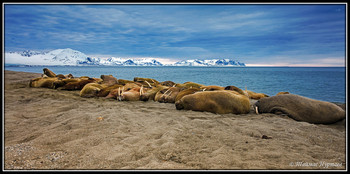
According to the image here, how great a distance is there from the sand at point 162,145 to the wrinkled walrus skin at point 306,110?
1266 millimetres

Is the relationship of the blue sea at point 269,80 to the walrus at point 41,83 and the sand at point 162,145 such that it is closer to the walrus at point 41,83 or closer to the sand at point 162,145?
the sand at point 162,145

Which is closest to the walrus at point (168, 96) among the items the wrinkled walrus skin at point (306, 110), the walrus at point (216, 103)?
the walrus at point (216, 103)

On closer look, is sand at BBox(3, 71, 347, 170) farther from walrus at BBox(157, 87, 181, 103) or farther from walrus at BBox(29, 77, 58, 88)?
walrus at BBox(29, 77, 58, 88)

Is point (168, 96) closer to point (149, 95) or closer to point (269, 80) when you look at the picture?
point (149, 95)

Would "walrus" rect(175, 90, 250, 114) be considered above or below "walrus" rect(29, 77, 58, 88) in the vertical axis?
below

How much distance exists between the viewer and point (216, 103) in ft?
20.1

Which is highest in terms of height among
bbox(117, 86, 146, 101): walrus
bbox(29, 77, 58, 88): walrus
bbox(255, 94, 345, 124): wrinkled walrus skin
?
bbox(29, 77, 58, 88): walrus

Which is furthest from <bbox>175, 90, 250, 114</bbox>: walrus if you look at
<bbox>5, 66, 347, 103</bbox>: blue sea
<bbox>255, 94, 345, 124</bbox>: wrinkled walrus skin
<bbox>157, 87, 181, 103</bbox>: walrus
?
<bbox>5, 66, 347, 103</bbox>: blue sea

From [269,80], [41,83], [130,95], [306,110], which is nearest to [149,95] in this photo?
[130,95]

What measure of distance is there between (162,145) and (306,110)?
202 inches

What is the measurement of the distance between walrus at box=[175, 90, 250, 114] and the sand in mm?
1408

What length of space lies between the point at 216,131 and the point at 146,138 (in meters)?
1.44

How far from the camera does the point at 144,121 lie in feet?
15.0

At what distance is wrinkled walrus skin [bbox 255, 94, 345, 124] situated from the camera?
569cm
